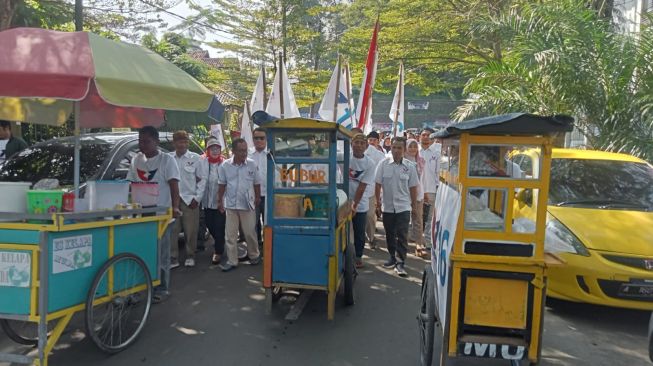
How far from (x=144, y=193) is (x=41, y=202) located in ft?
3.99

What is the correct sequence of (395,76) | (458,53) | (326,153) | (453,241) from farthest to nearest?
(395,76)
(458,53)
(326,153)
(453,241)

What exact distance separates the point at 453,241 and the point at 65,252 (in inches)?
106

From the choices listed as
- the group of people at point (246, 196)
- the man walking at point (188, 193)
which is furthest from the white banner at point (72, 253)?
the man walking at point (188, 193)

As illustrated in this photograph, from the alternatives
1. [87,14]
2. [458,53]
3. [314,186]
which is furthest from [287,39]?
[314,186]

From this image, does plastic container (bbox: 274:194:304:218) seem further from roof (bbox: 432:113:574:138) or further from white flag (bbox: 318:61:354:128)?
white flag (bbox: 318:61:354:128)

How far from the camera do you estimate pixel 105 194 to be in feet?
13.3

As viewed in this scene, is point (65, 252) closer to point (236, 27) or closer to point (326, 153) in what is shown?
point (326, 153)

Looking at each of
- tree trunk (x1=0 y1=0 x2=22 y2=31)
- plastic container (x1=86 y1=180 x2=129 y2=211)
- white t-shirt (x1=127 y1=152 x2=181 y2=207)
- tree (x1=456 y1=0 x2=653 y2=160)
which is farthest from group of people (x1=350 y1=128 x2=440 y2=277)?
tree trunk (x1=0 y1=0 x2=22 y2=31)

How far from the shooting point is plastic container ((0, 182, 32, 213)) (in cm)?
362

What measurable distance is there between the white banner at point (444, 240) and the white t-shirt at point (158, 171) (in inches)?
123

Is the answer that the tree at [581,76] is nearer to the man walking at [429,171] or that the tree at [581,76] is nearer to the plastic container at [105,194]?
the man walking at [429,171]

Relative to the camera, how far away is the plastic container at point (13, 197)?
3619mm

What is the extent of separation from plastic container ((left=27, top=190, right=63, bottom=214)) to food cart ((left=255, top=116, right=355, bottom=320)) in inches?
72.4

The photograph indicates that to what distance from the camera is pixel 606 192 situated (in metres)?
5.71
